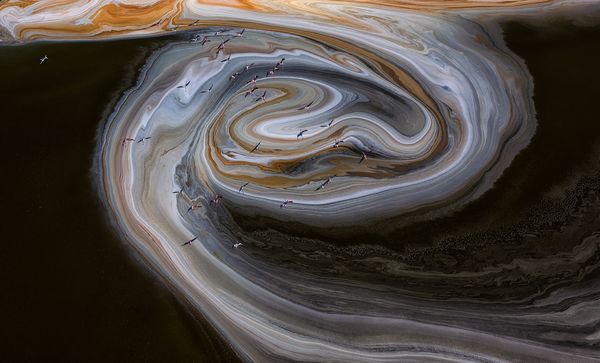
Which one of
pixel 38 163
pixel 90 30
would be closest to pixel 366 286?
pixel 38 163

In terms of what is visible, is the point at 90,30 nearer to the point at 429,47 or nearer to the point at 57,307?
the point at 57,307

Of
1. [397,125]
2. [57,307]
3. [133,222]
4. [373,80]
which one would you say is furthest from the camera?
[373,80]

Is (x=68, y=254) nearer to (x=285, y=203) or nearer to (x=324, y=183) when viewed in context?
(x=285, y=203)

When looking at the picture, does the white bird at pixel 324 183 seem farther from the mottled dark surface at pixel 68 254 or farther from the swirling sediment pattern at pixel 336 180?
the mottled dark surface at pixel 68 254

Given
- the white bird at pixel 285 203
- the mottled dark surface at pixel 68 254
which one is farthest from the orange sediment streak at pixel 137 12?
the white bird at pixel 285 203

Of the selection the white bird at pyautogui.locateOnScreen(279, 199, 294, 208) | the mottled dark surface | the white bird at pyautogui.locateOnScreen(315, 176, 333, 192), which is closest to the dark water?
the mottled dark surface
